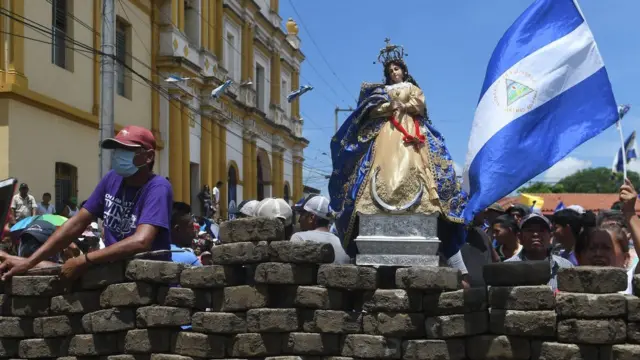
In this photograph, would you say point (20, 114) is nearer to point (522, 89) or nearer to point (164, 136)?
point (164, 136)

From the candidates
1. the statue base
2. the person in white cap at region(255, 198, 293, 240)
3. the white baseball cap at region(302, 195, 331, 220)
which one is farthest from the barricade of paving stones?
the person in white cap at region(255, 198, 293, 240)

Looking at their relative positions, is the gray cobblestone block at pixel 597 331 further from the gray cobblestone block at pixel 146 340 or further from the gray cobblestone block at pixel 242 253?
the gray cobblestone block at pixel 146 340

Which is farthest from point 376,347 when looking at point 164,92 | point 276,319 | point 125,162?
point 164,92

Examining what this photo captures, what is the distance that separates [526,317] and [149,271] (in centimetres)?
198

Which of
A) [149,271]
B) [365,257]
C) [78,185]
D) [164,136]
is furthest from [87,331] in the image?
[164,136]

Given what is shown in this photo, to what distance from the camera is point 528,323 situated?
400 centimetres

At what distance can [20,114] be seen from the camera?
15.6 meters

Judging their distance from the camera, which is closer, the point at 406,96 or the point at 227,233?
the point at 227,233

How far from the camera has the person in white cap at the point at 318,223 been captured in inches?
228

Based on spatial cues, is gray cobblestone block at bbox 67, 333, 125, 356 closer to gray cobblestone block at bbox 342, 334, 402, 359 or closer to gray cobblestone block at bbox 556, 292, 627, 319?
gray cobblestone block at bbox 342, 334, 402, 359

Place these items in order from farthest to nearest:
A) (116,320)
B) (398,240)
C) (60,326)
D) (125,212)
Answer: (398,240) < (125,212) < (60,326) < (116,320)

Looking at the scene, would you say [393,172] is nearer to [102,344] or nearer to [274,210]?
[102,344]

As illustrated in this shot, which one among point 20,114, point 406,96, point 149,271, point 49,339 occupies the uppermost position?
point 20,114

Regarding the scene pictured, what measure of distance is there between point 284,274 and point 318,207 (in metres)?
2.32
